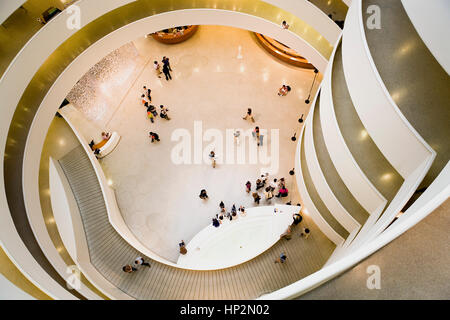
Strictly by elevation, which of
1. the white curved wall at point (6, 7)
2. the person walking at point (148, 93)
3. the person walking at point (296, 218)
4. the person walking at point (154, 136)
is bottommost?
the person walking at point (296, 218)

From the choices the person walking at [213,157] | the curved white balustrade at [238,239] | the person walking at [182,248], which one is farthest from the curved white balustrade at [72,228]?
the person walking at [213,157]

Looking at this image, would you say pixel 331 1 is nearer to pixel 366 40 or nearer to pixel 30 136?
pixel 366 40

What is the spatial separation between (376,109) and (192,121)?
10662 millimetres

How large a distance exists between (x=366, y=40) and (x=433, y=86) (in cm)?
185

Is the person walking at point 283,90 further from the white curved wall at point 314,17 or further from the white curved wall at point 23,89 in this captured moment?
the white curved wall at point 23,89

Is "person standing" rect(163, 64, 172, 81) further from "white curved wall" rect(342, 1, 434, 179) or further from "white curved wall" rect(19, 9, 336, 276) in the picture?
"white curved wall" rect(342, 1, 434, 179)

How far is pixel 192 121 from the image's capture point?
1562 centimetres

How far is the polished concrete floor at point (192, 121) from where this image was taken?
13359 mm

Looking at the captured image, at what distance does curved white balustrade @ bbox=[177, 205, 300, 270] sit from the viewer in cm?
1173

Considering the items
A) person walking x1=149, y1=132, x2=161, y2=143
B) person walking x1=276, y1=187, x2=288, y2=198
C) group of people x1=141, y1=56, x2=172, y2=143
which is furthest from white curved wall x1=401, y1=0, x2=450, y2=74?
group of people x1=141, y1=56, x2=172, y2=143

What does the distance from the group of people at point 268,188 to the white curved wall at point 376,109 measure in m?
6.82

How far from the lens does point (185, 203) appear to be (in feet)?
44.4

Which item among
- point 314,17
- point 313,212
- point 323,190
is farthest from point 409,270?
point 314,17
